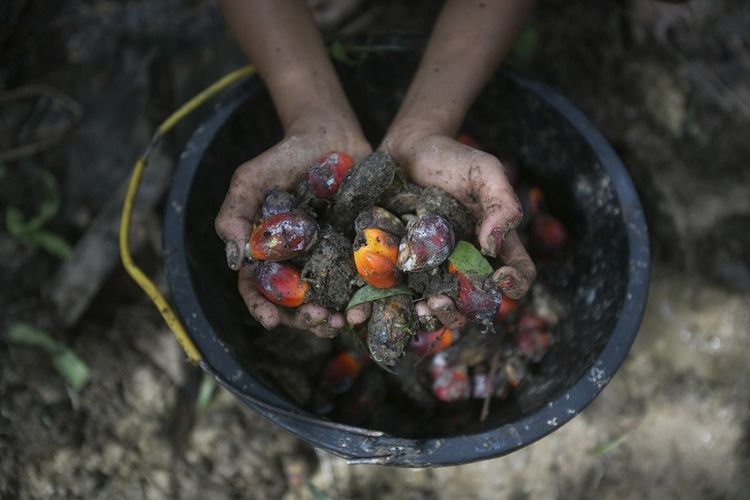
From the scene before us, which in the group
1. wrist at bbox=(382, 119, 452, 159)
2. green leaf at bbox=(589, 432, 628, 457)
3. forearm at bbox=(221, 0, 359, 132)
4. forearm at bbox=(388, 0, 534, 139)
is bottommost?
green leaf at bbox=(589, 432, 628, 457)

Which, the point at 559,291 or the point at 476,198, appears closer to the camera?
the point at 476,198

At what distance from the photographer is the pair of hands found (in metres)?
1.61

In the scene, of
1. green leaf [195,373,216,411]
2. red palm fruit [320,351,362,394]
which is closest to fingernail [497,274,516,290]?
red palm fruit [320,351,362,394]

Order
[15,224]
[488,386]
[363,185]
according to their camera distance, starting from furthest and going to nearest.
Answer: [15,224]
[488,386]
[363,185]

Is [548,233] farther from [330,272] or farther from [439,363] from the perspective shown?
[330,272]

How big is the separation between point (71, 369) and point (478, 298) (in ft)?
5.38

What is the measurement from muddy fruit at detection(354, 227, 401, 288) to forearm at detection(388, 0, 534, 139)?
1.68 feet

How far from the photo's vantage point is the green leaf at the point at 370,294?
1.65 m

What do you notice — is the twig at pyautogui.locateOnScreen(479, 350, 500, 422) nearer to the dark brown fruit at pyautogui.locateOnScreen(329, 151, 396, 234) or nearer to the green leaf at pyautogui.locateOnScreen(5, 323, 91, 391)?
the dark brown fruit at pyautogui.locateOnScreen(329, 151, 396, 234)

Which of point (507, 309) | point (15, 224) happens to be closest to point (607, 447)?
point (507, 309)

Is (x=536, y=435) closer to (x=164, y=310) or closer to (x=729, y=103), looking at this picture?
(x=164, y=310)

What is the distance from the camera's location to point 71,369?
236cm

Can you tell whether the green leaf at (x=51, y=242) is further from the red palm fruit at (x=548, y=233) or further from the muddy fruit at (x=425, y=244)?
the red palm fruit at (x=548, y=233)

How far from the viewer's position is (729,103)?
273 cm
